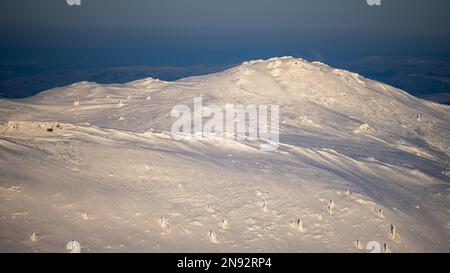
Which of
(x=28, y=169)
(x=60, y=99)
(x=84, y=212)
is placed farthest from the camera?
(x=60, y=99)

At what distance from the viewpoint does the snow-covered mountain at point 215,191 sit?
1070cm

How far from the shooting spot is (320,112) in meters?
29.0

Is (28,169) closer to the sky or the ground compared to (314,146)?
closer to the sky

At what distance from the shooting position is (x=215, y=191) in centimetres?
1359

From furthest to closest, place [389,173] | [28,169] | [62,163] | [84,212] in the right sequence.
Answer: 1. [389,173]
2. [62,163]
3. [28,169]
4. [84,212]

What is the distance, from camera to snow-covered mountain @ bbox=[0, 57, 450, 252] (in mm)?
10703

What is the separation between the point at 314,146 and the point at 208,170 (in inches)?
312

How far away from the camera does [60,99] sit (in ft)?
107

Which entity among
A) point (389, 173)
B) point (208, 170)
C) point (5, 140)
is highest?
point (5, 140)

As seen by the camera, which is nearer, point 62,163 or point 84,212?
point 84,212
